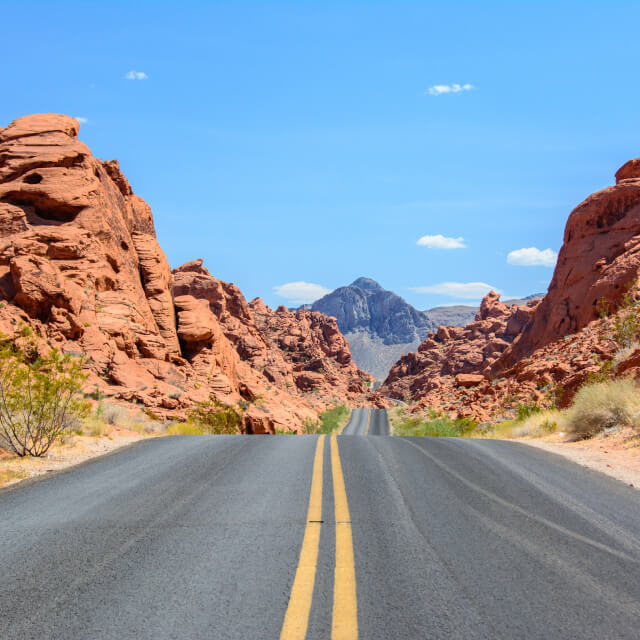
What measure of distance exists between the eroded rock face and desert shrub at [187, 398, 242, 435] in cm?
2278

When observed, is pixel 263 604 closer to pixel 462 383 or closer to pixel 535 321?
pixel 535 321

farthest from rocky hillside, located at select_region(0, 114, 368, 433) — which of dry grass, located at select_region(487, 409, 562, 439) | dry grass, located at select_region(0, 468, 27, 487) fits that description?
dry grass, located at select_region(487, 409, 562, 439)

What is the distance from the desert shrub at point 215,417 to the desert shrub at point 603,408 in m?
11.4

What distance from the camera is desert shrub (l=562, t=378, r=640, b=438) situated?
11164 millimetres

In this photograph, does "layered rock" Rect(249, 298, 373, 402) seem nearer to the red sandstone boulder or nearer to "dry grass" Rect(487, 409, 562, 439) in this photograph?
the red sandstone boulder

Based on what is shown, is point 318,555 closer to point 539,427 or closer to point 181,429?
point 539,427

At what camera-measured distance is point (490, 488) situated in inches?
257

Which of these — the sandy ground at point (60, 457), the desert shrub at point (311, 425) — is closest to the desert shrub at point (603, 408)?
the sandy ground at point (60, 457)

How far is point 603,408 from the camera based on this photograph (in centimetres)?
1169

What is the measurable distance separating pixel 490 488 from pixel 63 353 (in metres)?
15.0

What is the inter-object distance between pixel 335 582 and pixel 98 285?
21.1m

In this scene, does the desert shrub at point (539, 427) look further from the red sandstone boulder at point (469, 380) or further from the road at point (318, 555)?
the red sandstone boulder at point (469, 380)

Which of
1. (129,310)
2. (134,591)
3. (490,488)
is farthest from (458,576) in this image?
(129,310)

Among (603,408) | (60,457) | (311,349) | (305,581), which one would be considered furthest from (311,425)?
(311,349)
